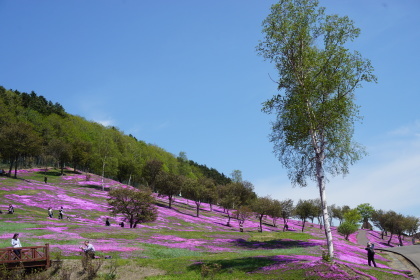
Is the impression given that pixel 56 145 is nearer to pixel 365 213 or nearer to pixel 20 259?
pixel 20 259

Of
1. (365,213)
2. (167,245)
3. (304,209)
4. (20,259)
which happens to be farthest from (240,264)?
(365,213)

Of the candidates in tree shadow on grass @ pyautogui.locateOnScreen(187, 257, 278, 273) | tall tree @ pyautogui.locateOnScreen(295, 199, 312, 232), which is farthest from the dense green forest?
tree shadow on grass @ pyautogui.locateOnScreen(187, 257, 278, 273)

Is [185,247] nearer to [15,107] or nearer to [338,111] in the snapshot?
[338,111]

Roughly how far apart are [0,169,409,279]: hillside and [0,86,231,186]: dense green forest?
13133 mm

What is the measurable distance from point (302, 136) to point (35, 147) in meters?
79.7

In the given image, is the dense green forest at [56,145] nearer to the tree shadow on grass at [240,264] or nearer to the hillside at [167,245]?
the hillside at [167,245]

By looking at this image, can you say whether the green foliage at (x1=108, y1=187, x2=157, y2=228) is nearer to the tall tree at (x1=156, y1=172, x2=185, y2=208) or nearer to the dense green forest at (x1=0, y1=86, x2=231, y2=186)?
the tall tree at (x1=156, y1=172, x2=185, y2=208)

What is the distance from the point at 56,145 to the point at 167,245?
3140 inches

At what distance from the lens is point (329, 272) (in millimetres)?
20328

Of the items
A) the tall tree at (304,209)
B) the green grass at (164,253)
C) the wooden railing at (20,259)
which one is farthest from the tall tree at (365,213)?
the wooden railing at (20,259)

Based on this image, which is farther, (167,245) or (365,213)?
(365,213)

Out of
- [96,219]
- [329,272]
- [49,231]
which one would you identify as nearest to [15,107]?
[96,219]

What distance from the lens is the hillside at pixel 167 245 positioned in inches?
910

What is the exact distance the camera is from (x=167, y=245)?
126 feet
